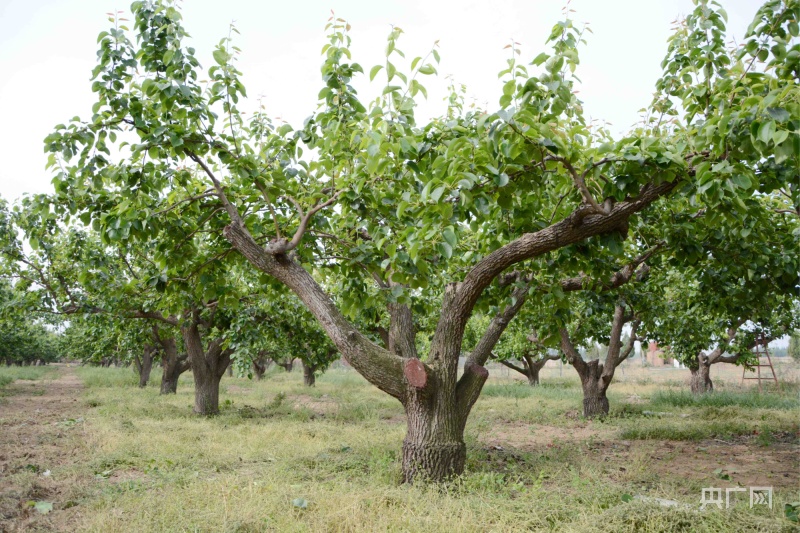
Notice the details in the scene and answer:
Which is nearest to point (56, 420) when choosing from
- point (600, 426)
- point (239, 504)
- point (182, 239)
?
point (182, 239)

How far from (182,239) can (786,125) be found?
5666 millimetres

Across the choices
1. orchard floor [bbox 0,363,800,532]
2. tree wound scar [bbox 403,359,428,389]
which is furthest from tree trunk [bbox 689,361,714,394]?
tree wound scar [bbox 403,359,428,389]

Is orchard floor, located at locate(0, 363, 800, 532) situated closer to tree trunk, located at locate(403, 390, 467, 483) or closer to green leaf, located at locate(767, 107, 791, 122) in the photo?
tree trunk, located at locate(403, 390, 467, 483)

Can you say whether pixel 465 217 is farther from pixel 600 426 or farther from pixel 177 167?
pixel 600 426

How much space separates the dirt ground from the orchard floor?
0.03m

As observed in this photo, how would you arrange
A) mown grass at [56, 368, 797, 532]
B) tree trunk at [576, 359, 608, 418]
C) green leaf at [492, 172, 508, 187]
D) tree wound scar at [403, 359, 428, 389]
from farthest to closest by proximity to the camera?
tree trunk at [576, 359, 608, 418], tree wound scar at [403, 359, 428, 389], mown grass at [56, 368, 797, 532], green leaf at [492, 172, 508, 187]

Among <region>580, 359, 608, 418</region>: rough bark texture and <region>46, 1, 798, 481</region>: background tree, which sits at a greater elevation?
<region>46, 1, 798, 481</region>: background tree

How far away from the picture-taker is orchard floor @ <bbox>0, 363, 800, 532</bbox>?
447 cm

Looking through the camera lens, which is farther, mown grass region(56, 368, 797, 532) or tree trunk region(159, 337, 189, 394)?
tree trunk region(159, 337, 189, 394)

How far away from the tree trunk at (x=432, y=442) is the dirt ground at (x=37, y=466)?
327 centimetres

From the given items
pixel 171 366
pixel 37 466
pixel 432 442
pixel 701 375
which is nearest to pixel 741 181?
pixel 432 442

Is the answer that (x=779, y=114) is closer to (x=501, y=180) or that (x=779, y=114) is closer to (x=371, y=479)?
(x=501, y=180)

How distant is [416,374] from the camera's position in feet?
19.0

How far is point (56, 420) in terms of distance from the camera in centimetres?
1277
